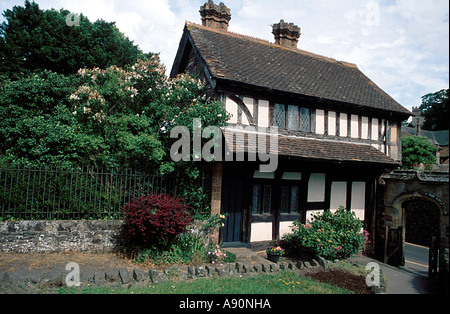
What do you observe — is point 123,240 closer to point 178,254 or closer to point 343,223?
point 178,254

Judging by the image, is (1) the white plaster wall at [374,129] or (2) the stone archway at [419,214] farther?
(1) the white plaster wall at [374,129]

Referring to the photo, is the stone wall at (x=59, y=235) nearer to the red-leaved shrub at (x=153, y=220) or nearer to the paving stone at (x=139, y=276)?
the red-leaved shrub at (x=153, y=220)

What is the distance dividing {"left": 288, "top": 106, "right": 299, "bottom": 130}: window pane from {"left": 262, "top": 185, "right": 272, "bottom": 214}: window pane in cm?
257

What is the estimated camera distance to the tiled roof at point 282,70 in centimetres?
1084

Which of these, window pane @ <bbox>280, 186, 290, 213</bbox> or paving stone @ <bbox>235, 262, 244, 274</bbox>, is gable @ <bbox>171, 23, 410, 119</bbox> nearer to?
window pane @ <bbox>280, 186, 290, 213</bbox>

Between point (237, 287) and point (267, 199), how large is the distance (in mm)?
4797

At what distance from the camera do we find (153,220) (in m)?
7.27

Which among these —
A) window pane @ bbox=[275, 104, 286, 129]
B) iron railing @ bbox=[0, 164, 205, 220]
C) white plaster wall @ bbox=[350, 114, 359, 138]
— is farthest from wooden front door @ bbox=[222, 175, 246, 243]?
white plaster wall @ bbox=[350, 114, 359, 138]

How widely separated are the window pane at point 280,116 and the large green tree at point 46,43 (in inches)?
447

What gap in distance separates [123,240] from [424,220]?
1376 centimetres

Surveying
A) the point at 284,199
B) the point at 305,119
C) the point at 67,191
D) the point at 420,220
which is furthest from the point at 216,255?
the point at 420,220

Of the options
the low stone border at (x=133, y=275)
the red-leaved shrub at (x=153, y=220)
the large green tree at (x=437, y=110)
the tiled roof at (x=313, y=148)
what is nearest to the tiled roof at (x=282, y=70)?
the tiled roof at (x=313, y=148)

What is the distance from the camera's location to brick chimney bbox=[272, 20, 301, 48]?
15.4m
